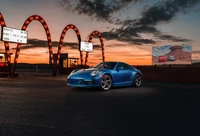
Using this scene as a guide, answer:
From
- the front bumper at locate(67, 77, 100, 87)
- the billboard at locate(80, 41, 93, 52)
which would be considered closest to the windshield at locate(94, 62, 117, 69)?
the front bumper at locate(67, 77, 100, 87)

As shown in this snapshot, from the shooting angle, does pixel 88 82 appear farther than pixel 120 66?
No

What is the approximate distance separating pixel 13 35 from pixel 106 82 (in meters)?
19.4

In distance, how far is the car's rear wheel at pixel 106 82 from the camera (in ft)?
38.4

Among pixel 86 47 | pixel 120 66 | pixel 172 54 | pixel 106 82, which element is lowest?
pixel 106 82

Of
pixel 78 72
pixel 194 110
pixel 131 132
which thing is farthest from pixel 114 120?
pixel 78 72

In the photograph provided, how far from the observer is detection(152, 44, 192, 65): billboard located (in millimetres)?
47531

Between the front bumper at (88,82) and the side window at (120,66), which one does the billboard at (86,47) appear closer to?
the side window at (120,66)

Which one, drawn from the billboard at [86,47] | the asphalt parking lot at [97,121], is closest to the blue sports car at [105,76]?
the asphalt parking lot at [97,121]

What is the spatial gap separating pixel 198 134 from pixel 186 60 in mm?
46099

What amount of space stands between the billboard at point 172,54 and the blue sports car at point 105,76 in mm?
36561

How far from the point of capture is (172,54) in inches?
1966

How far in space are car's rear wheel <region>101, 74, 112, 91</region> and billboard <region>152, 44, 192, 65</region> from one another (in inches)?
1510

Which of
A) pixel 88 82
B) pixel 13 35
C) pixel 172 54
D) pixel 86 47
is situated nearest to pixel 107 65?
pixel 88 82

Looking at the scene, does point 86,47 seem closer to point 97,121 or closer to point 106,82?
point 106,82
